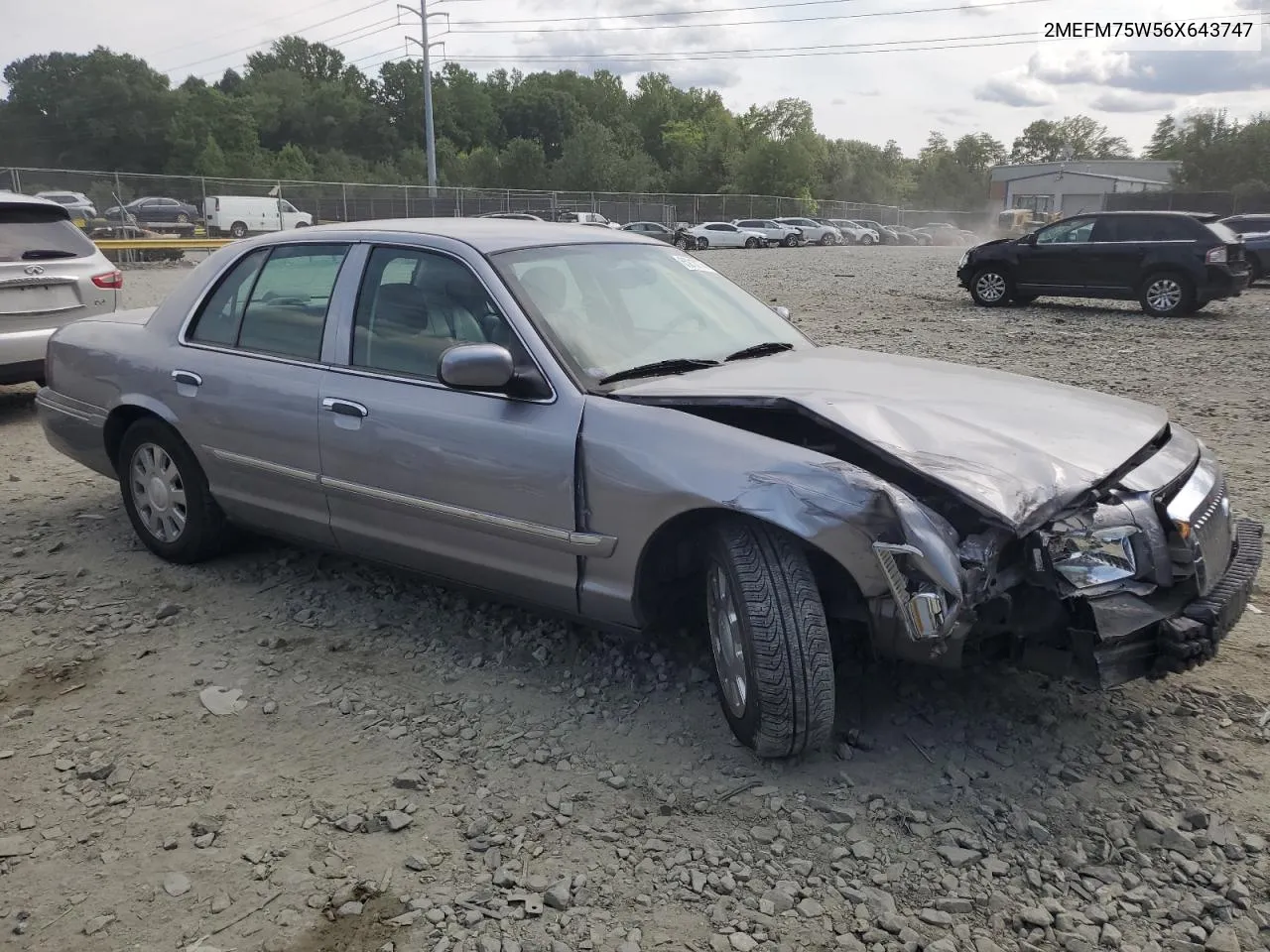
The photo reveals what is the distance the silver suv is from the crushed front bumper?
24.8 feet

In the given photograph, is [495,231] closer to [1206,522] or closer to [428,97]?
[1206,522]

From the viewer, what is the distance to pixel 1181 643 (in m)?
2.89

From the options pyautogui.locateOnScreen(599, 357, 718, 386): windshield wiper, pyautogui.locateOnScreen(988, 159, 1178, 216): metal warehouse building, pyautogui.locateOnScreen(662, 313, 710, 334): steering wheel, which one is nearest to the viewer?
pyautogui.locateOnScreen(599, 357, 718, 386): windshield wiper

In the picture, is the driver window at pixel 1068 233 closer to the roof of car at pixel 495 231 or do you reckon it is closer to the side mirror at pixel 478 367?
the roof of car at pixel 495 231

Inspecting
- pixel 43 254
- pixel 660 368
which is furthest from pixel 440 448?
pixel 43 254

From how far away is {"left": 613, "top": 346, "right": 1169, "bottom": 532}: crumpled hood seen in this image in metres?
2.91

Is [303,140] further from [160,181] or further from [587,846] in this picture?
[587,846]

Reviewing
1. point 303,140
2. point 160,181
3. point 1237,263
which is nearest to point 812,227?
point 160,181

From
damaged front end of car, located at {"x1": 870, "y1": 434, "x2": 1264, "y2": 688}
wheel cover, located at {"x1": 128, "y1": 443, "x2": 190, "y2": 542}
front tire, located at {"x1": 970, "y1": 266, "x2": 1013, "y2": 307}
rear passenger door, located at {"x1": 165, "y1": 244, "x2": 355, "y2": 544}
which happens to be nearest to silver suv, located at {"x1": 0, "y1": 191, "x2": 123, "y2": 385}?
wheel cover, located at {"x1": 128, "y1": 443, "x2": 190, "y2": 542}

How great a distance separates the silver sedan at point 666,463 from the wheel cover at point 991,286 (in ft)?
41.1

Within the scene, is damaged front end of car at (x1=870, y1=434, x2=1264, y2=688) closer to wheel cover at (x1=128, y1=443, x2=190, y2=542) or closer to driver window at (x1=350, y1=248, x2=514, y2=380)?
driver window at (x1=350, y1=248, x2=514, y2=380)

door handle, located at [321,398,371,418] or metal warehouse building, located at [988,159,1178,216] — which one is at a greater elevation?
metal warehouse building, located at [988,159,1178,216]

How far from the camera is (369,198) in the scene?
38219 mm

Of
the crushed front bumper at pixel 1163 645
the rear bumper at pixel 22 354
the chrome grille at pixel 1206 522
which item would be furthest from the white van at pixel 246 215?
the crushed front bumper at pixel 1163 645
